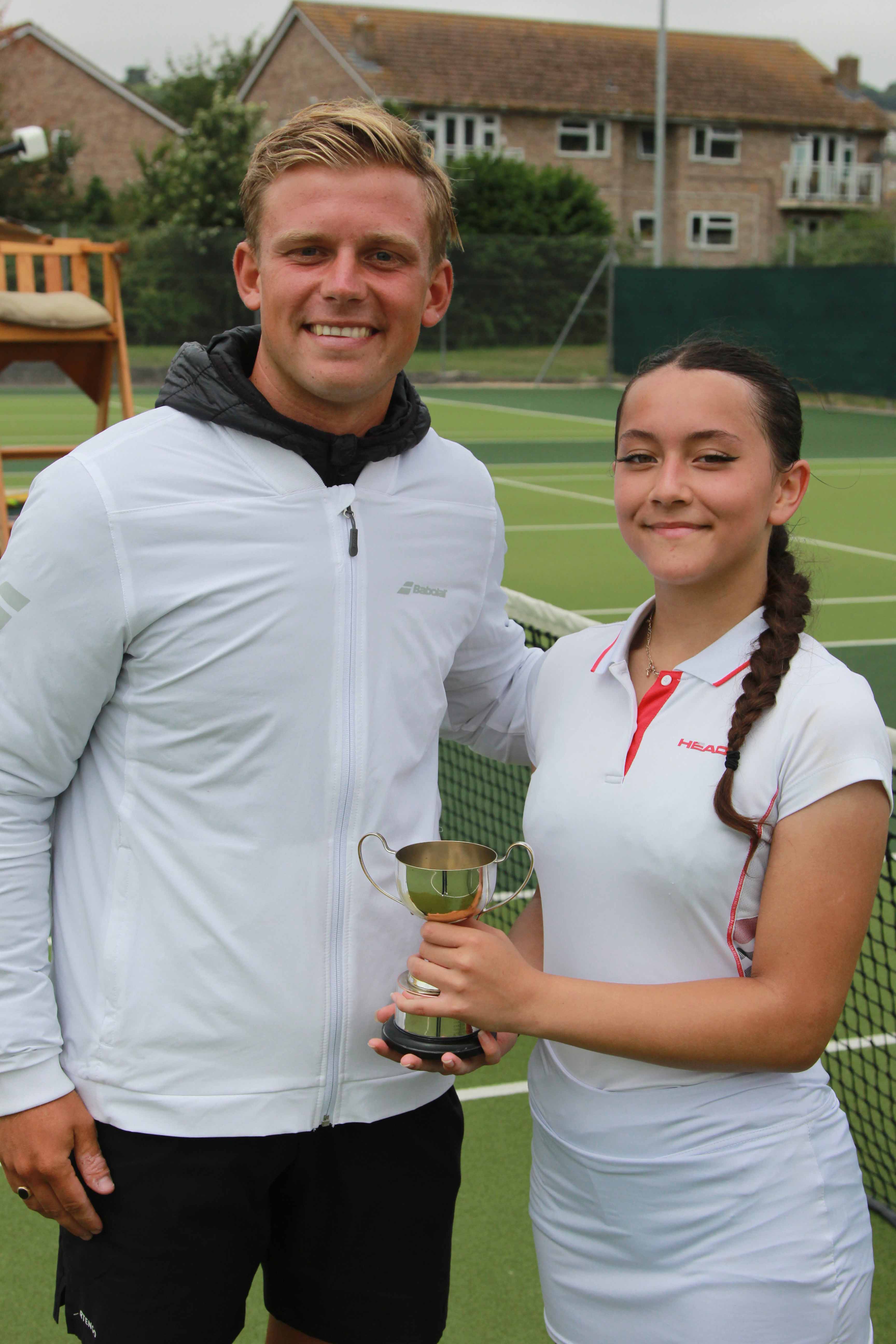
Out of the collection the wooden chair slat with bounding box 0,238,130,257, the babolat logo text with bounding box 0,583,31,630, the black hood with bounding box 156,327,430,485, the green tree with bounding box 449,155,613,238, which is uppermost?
the green tree with bounding box 449,155,613,238

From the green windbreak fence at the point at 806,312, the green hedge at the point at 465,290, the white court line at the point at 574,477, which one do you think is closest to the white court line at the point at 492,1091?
the white court line at the point at 574,477

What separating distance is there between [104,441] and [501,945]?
0.79 meters

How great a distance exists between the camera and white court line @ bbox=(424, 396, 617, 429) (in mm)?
Result: 20250

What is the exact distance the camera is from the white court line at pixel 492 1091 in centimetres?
341

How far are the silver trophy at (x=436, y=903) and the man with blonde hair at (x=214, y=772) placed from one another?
0.11ft

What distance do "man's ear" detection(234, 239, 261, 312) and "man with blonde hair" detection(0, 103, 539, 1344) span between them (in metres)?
0.02

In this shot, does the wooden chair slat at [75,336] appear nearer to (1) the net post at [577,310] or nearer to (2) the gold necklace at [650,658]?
(2) the gold necklace at [650,658]

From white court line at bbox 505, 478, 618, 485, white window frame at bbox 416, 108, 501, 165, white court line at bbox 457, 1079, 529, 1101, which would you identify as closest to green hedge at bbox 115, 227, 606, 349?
white court line at bbox 505, 478, 618, 485

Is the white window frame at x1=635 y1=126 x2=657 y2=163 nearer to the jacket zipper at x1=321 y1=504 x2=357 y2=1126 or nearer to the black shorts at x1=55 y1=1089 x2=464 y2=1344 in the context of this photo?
the jacket zipper at x1=321 y1=504 x2=357 y2=1126

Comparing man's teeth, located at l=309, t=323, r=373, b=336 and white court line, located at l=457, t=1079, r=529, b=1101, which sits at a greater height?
man's teeth, located at l=309, t=323, r=373, b=336

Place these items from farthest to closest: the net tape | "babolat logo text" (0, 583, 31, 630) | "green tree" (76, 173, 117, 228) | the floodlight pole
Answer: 1. "green tree" (76, 173, 117, 228)
2. the floodlight pole
3. the net tape
4. "babolat logo text" (0, 583, 31, 630)

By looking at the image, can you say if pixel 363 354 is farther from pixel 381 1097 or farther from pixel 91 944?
pixel 381 1097

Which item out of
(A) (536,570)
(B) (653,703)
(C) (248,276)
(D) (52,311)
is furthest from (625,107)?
(B) (653,703)

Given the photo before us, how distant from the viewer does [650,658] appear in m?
1.90
